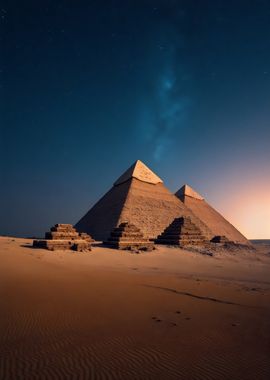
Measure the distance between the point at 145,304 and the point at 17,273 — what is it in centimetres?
465

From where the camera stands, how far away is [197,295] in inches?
242

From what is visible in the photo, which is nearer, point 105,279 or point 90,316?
point 90,316

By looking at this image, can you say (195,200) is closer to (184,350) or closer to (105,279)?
(105,279)

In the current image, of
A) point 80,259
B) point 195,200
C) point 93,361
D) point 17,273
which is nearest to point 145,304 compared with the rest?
point 93,361

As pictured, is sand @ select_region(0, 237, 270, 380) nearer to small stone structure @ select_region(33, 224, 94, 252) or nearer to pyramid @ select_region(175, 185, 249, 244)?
small stone structure @ select_region(33, 224, 94, 252)

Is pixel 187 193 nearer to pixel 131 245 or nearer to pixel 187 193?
pixel 187 193

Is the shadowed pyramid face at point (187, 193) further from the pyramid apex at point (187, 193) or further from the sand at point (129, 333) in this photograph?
the sand at point (129, 333)

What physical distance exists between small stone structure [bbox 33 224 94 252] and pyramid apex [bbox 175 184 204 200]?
126 feet

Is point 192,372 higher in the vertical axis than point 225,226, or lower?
lower

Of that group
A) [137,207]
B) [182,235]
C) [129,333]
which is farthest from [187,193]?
[129,333]

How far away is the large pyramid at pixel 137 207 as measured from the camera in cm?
3503

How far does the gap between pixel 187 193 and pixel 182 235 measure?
32670 millimetres

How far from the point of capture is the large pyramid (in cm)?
3503

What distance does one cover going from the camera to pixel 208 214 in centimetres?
5453
